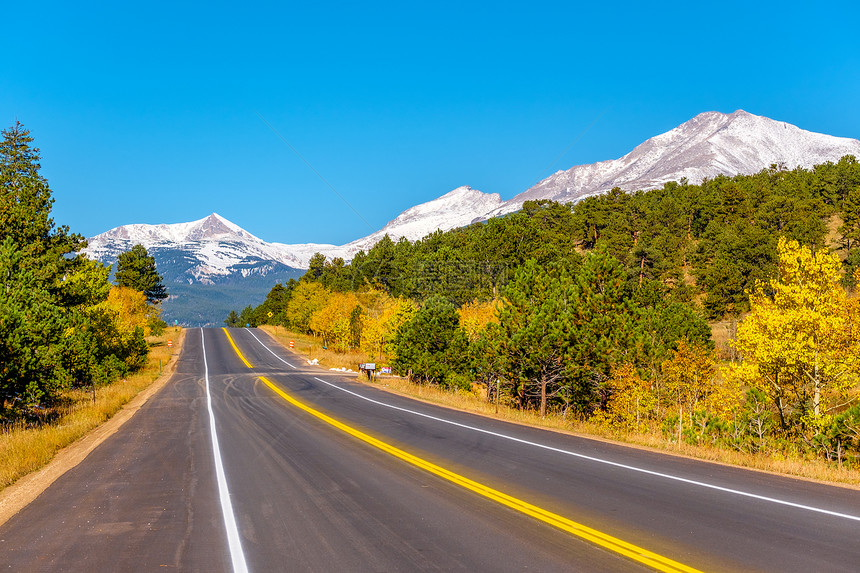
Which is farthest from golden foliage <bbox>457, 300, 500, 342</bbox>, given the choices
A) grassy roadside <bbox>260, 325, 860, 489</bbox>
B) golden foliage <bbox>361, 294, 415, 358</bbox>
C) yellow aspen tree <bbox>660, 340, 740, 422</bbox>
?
yellow aspen tree <bbox>660, 340, 740, 422</bbox>

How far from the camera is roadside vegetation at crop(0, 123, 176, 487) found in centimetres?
1914

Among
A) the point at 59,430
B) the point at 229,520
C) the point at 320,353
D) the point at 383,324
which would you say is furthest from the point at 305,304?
the point at 229,520

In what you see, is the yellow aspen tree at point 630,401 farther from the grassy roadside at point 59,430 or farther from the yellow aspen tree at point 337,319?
the yellow aspen tree at point 337,319

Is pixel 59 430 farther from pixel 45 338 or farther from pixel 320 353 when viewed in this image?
pixel 320 353

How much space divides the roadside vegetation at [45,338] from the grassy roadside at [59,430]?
33 mm

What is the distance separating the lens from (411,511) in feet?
27.4

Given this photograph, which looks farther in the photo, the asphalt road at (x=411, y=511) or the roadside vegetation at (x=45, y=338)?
the roadside vegetation at (x=45, y=338)

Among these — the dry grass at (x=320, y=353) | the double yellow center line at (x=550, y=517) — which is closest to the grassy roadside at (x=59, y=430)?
the double yellow center line at (x=550, y=517)

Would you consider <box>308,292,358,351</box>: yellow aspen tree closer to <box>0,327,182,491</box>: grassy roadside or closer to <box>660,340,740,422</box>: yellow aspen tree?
<box>0,327,182,491</box>: grassy roadside

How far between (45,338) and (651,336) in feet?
99.2

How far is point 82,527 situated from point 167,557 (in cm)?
216

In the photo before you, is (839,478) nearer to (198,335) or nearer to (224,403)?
(224,403)

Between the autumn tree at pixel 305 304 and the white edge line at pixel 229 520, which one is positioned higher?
the autumn tree at pixel 305 304

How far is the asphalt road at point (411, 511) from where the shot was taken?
6.42 m
